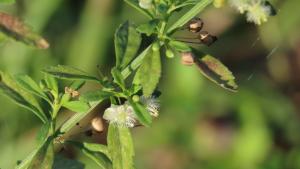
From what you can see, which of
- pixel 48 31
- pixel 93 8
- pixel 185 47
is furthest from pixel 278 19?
pixel 185 47

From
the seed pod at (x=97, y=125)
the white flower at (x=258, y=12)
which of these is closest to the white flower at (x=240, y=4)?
the white flower at (x=258, y=12)

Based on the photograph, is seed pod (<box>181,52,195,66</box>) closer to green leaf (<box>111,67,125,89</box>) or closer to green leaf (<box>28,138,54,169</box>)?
green leaf (<box>111,67,125,89</box>)

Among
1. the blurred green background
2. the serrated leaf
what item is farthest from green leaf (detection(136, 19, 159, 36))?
the blurred green background

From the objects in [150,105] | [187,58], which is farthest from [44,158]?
[187,58]

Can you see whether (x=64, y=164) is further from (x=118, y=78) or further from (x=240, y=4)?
(x=240, y=4)

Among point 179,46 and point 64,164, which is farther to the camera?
point 64,164

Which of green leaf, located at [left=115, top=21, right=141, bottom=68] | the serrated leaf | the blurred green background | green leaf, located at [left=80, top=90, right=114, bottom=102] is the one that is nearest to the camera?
the serrated leaf

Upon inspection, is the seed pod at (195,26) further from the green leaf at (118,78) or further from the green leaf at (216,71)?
the green leaf at (118,78)
